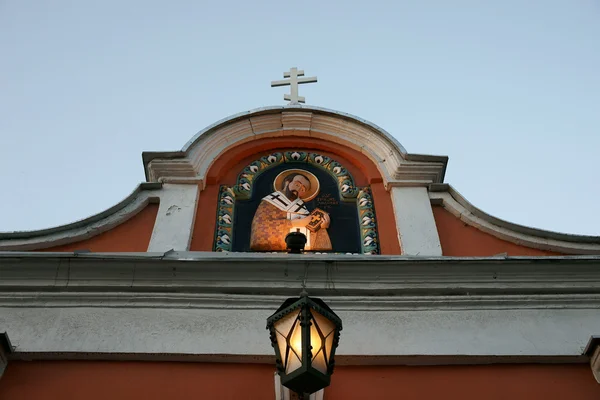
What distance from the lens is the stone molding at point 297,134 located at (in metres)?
6.91

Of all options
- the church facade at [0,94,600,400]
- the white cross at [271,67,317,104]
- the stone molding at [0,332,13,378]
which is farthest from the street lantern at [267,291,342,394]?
the white cross at [271,67,317,104]

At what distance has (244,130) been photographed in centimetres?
742

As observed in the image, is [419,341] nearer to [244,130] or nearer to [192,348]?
[192,348]

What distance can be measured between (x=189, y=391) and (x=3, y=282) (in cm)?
191

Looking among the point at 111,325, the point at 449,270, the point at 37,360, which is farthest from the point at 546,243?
the point at 37,360

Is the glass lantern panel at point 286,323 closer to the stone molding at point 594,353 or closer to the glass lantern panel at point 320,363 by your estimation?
the glass lantern panel at point 320,363

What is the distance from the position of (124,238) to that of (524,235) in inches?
148

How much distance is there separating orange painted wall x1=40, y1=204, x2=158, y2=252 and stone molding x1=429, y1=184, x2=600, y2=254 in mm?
2980

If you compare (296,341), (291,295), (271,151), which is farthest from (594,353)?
(271,151)

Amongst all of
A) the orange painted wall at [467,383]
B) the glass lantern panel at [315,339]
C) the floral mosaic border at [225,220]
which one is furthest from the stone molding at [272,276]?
the glass lantern panel at [315,339]

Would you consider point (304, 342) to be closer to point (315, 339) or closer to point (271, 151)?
point (315, 339)

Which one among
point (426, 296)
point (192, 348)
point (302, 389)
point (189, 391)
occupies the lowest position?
point (302, 389)

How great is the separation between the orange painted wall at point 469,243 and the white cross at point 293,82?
2.45 m

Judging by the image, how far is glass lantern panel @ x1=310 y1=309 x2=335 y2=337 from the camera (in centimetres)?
379
